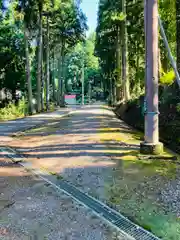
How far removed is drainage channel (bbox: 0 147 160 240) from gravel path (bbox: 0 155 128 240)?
4.9 inches

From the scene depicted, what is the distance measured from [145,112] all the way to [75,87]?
101875mm

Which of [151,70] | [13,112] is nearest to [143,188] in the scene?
[151,70]

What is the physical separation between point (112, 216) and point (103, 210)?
0.85 feet

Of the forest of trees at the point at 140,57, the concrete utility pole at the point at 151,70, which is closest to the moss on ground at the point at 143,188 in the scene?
the concrete utility pole at the point at 151,70

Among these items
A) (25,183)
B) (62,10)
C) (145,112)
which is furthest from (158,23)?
(62,10)

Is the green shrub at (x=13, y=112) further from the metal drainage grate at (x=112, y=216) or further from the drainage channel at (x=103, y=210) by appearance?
the metal drainage grate at (x=112, y=216)

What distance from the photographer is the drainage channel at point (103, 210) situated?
445cm

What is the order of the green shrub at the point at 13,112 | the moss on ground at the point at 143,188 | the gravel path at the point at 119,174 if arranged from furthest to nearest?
the green shrub at the point at 13,112
the gravel path at the point at 119,174
the moss on ground at the point at 143,188

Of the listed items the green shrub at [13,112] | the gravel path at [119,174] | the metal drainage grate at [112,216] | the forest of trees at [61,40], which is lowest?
the green shrub at [13,112]

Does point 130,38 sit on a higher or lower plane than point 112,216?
higher

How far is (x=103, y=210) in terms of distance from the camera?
17.1 ft

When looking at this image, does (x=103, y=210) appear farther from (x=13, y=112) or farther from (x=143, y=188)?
(x=13, y=112)

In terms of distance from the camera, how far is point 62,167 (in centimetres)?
802

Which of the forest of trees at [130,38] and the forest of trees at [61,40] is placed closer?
the forest of trees at [130,38]
